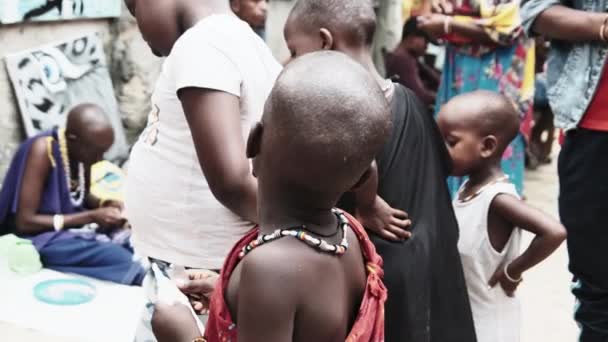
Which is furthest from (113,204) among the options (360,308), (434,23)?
(360,308)

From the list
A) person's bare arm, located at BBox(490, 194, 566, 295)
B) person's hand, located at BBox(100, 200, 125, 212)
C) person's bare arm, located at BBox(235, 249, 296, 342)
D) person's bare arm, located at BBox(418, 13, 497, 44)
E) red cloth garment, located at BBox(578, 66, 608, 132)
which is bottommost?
person's hand, located at BBox(100, 200, 125, 212)

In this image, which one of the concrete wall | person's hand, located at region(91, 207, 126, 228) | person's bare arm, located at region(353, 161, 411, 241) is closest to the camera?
person's bare arm, located at region(353, 161, 411, 241)

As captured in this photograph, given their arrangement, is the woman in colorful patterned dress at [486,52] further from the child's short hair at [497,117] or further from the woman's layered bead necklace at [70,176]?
the woman's layered bead necklace at [70,176]

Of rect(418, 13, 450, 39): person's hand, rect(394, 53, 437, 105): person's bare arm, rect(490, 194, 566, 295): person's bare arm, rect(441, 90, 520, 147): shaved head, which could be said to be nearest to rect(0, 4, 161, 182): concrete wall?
rect(394, 53, 437, 105): person's bare arm

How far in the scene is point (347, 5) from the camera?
6.24 feet

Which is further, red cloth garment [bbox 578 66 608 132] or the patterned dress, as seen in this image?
the patterned dress

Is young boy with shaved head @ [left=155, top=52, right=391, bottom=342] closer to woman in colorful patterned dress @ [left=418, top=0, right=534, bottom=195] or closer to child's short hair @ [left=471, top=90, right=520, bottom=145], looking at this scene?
child's short hair @ [left=471, top=90, right=520, bottom=145]

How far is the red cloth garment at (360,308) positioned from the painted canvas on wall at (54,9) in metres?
3.11

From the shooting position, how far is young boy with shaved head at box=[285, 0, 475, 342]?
6.20ft

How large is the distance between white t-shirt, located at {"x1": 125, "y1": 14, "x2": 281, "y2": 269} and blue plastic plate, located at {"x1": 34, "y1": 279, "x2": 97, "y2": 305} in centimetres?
188

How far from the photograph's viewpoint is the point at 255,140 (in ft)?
4.18

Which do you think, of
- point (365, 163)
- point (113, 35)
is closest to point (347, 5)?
point (365, 163)

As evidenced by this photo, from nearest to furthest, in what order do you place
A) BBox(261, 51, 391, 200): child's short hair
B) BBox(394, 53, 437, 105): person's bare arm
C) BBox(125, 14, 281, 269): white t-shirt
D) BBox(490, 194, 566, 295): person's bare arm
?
BBox(261, 51, 391, 200): child's short hair → BBox(125, 14, 281, 269): white t-shirt → BBox(490, 194, 566, 295): person's bare arm → BBox(394, 53, 437, 105): person's bare arm

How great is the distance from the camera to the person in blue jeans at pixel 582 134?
225cm
